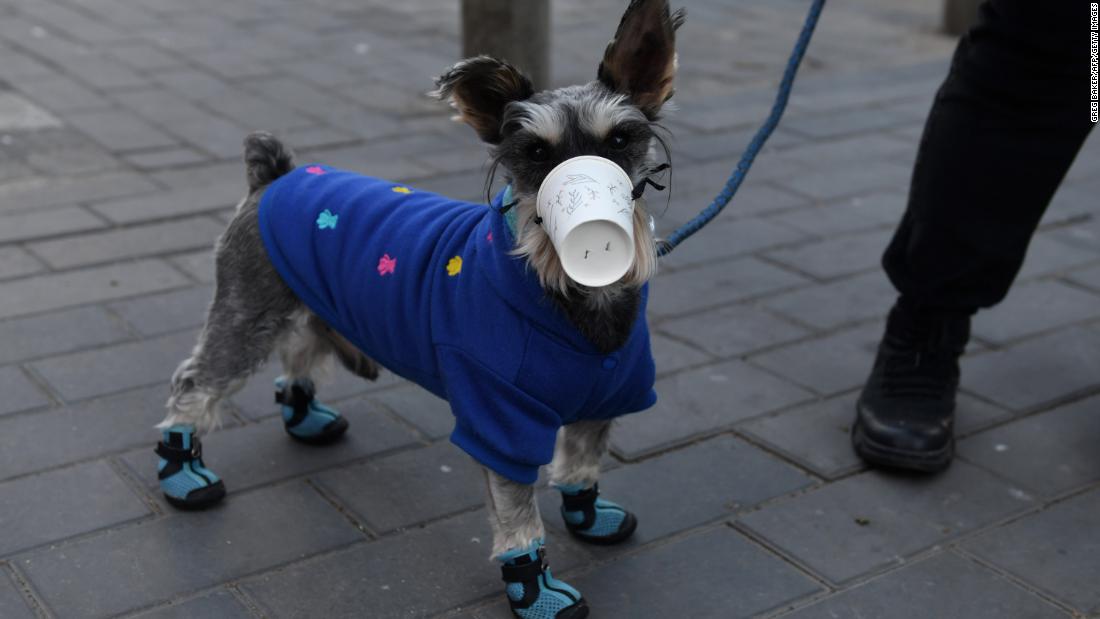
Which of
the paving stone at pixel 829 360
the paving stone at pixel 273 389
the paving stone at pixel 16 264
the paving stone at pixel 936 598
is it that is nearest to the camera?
the paving stone at pixel 936 598

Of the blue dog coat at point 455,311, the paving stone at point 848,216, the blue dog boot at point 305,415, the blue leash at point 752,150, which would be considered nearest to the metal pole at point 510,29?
the paving stone at point 848,216

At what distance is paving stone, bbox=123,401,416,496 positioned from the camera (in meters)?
3.62

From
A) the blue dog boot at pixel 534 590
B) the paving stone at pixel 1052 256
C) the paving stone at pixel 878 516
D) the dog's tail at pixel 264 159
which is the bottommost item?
the paving stone at pixel 1052 256

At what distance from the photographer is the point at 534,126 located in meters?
2.52

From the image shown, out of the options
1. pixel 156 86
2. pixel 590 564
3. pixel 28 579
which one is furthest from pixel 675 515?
pixel 156 86

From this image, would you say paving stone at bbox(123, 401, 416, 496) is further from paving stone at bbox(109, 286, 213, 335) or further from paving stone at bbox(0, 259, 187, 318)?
paving stone at bbox(0, 259, 187, 318)

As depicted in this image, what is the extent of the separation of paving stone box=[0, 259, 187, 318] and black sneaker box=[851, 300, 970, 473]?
266 cm

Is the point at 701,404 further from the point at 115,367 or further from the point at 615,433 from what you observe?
the point at 115,367

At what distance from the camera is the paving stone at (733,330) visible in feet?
14.8

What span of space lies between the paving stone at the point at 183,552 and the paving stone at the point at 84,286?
161cm

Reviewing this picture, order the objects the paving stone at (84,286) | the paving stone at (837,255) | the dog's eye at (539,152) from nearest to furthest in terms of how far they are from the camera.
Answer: the dog's eye at (539,152) < the paving stone at (84,286) < the paving stone at (837,255)

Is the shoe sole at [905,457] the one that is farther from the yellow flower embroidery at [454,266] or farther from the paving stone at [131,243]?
the paving stone at [131,243]

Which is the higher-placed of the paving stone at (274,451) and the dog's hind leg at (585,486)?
the dog's hind leg at (585,486)

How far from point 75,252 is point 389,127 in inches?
85.4
